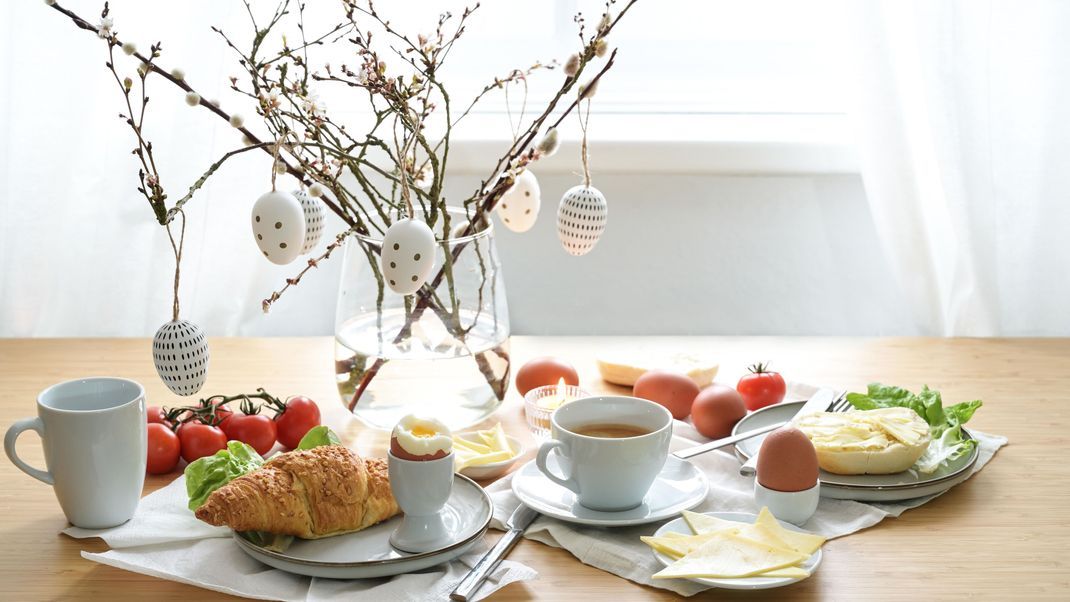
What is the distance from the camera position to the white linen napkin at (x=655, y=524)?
95 cm

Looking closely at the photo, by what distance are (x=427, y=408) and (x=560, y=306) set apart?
0.85 m

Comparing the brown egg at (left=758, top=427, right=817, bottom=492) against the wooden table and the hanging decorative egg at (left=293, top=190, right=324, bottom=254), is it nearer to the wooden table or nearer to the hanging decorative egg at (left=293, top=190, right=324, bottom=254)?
the wooden table

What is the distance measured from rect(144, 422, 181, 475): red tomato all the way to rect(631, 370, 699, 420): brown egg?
1.76 feet

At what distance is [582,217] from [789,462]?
1.18 feet

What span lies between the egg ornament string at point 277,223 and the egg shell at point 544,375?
1.44ft

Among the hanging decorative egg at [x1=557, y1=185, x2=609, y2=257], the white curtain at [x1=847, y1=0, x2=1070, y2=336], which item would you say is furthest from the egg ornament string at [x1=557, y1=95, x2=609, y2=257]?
the white curtain at [x1=847, y1=0, x2=1070, y2=336]

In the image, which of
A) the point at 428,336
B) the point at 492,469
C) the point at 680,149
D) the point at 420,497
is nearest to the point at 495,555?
the point at 420,497

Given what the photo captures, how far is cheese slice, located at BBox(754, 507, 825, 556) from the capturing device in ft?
3.06

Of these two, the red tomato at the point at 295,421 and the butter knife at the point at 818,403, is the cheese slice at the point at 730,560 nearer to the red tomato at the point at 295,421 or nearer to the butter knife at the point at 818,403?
the butter knife at the point at 818,403

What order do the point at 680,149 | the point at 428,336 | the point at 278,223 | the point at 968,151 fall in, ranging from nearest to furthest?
1. the point at 278,223
2. the point at 428,336
3. the point at 968,151
4. the point at 680,149

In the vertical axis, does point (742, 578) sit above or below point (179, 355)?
below

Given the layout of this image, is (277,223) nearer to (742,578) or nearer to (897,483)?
(742,578)

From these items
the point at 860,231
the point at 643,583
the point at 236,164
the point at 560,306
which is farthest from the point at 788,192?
the point at 643,583

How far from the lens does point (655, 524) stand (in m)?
1.02
